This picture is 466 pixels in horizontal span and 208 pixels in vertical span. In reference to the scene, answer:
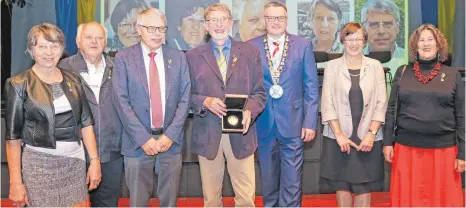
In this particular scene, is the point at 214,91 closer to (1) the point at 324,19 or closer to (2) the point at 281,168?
(2) the point at 281,168

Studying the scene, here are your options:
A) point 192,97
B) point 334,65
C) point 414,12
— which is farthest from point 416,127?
point 414,12

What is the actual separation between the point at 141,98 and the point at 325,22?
17.7 feet

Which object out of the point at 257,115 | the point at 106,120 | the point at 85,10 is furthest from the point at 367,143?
the point at 85,10

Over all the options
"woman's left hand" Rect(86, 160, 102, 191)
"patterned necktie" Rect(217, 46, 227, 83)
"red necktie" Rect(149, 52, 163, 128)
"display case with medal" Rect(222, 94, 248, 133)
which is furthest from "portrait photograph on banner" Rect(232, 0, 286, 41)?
"woman's left hand" Rect(86, 160, 102, 191)

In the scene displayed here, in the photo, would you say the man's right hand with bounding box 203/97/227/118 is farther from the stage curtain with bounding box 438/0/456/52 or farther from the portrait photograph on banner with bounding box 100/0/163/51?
the stage curtain with bounding box 438/0/456/52

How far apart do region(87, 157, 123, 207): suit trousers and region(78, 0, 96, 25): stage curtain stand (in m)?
4.78

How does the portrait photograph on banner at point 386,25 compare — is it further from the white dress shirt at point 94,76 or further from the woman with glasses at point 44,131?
the woman with glasses at point 44,131

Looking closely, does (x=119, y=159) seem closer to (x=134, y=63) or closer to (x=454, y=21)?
(x=134, y=63)

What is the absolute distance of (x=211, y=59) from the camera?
3.60m

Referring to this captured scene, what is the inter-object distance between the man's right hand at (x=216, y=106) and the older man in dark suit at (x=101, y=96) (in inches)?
23.5

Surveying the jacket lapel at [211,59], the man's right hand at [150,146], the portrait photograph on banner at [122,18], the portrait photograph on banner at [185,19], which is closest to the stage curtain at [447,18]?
the portrait photograph on banner at [185,19]

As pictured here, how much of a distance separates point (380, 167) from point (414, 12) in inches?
205

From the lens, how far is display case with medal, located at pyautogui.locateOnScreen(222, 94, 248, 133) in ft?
11.4

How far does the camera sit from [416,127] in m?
3.55
